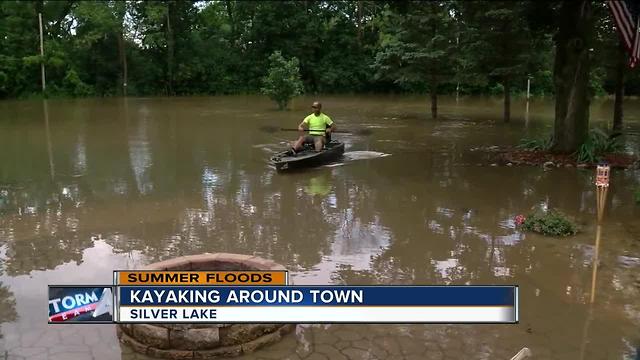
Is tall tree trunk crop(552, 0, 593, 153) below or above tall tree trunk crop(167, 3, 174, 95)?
below

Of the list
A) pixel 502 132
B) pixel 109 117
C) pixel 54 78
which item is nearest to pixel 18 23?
pixel 54 78

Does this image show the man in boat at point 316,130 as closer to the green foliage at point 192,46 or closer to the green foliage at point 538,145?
the green foliage at point 538,145

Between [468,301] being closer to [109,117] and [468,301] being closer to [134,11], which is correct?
[109,117]

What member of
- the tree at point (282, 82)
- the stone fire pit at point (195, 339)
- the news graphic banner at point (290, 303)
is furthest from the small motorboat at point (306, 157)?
the tree at point (282, 82)

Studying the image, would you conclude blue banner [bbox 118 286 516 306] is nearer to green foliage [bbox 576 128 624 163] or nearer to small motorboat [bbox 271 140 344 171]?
small motorboat [bbox 271 140 344 171]

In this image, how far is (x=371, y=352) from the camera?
5.37m

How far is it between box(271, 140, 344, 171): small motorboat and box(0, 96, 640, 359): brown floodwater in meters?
Result: 0.29

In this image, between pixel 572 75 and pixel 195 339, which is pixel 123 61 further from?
pixel 195 339

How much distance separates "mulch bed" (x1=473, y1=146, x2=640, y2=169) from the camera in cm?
1448

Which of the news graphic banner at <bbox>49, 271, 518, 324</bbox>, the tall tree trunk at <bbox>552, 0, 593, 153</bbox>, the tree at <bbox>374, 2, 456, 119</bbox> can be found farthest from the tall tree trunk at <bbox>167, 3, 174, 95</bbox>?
the news graphic banner at <bbox>49, 271, 518, 324</bbox>

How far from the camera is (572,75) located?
1470 centimetres

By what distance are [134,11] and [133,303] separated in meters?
45.2

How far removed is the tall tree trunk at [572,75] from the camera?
14062 mm

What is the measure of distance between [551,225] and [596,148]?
7.18m
